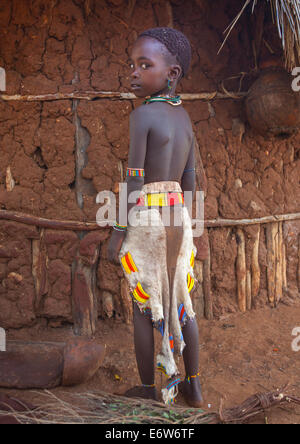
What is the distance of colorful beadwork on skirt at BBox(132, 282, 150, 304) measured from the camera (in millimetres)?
2285

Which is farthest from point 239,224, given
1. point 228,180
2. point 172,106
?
point 172,106

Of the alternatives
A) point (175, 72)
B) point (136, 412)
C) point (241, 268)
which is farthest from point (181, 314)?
point (241, 268)

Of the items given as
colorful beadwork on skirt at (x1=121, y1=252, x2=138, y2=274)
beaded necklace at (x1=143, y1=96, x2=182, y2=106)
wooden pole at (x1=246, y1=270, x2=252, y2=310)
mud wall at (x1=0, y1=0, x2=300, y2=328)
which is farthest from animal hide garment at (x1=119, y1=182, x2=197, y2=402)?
wooden pole at (x1=246, y1=270, x2=252, y2=310)

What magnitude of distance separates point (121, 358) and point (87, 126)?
1874 mm

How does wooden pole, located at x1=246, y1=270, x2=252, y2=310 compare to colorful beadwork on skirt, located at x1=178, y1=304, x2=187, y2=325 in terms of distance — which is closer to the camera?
colorful beadwork on skirt, located at x1=178, y1=304, x2=187, y2=325

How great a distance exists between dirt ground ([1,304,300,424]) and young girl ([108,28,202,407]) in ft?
1.72

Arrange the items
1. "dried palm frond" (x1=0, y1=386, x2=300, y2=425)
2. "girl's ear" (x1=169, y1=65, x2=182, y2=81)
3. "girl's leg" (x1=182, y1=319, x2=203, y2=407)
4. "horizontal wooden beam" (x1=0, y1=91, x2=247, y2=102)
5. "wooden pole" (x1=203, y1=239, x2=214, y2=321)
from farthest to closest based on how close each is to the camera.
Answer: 1. "wooden pole" (x1=203, y1=239, x2=214, y2=321)
2. "horizontal wooden beam" (x1=0, y1=91, x2=247, y2=102)
3. "girl's leg" (x1=182, y1=319, x2=203, y2=407)
4. "girl's ear" (x1=169, y1=65, x2=182, y2=81)
5. "dried palm frond" (x1=0, y1=386, x2=300, y2=425)

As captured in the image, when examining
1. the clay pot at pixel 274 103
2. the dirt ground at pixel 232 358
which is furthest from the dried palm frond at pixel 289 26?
the dirt ground at pixel 232 358

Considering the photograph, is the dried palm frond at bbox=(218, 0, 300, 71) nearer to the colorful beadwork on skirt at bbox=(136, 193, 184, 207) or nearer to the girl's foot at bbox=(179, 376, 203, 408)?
the colorful beadwork on skirt at bbox=(136, 193, 184, 207)

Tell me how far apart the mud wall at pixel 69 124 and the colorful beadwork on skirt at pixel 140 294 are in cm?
115

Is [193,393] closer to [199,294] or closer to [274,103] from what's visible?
[199,294]

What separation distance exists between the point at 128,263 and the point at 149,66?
1089mm

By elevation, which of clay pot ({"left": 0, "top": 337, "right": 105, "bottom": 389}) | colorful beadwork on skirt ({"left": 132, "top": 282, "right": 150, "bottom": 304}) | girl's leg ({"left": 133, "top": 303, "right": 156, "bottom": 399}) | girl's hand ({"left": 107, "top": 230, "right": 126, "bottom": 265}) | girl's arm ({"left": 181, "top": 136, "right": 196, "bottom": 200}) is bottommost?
clay pot ({"left": 0, "top": 337, "right": 105, "bottom": 389})

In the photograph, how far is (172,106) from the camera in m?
2.30
